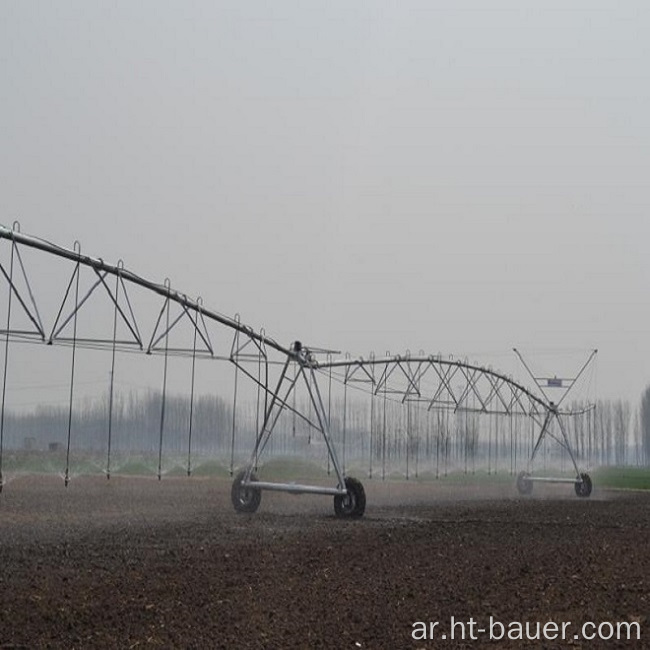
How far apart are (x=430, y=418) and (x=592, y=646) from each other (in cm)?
4182

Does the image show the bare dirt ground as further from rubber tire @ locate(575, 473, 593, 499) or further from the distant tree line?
rubber tire @ locate(575, 473, 593, 499)

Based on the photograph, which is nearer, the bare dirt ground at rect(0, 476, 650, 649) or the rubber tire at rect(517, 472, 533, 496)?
the bare dirt ground at rect(0, 476, 650, 649)

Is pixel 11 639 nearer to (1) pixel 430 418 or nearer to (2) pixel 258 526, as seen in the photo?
(2) pixel 258 526

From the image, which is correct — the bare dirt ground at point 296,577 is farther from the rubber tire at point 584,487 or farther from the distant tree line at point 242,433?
the rubber tire at point 584,487

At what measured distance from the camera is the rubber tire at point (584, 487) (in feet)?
154

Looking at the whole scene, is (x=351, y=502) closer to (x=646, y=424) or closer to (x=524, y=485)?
(x=524, y=485)

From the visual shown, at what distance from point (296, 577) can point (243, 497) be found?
12.0 m

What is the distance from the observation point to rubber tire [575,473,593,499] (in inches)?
1850

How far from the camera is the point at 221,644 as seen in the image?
1109 centimetres

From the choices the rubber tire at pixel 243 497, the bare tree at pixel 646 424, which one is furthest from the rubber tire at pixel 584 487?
→ the bare tree at pixel 646 424

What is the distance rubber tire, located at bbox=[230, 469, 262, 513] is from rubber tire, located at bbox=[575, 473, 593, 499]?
23271mm

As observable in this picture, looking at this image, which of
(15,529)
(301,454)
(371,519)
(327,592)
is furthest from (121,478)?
(327,592)

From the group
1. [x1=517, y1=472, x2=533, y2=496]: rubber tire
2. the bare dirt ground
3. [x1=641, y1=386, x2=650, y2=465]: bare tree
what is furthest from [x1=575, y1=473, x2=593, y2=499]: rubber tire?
[x1=641, y1=386, x2=650, y2=465]: bare tree

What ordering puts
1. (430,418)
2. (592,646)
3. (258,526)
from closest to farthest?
(592,646), (258,526), (430,418)
